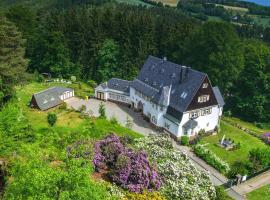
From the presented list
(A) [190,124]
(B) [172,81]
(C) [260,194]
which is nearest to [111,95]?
(B) [172,81]

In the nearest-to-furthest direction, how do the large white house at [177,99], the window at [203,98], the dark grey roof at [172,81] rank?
the large white house at [177,99] → the dark grey roof at [172,81] → the window at [203,98]

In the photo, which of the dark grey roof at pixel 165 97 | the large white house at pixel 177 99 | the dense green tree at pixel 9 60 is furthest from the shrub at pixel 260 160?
the dense green tree at pixel 9 60

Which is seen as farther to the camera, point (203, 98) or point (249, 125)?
point (249, 125)

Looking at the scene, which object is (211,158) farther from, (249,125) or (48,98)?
(48,98)

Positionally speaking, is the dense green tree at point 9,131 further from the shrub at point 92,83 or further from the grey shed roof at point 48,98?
the shrub at point 92,83

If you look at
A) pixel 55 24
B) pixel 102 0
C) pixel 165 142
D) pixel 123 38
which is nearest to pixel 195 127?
pixel 165 142
